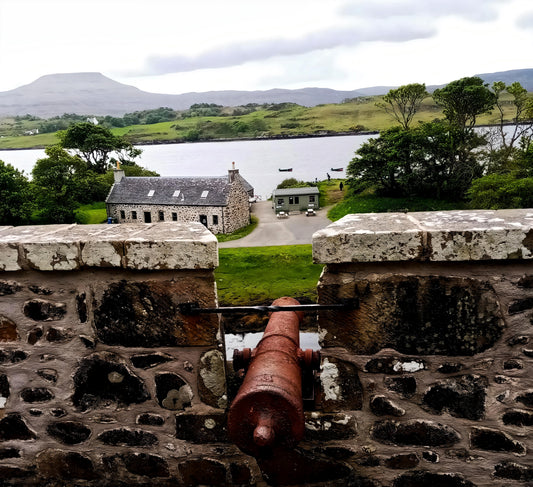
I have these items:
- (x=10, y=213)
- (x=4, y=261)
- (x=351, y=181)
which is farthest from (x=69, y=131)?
(x=4, y=261)

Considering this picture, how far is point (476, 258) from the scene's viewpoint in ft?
7.84

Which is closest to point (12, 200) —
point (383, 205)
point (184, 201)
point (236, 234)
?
point (184, 201)

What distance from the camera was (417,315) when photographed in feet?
8.27

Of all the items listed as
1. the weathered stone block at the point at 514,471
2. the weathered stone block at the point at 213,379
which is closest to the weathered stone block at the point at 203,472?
the weathered stone block at the point at 213,379

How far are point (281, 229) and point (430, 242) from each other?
3924cm

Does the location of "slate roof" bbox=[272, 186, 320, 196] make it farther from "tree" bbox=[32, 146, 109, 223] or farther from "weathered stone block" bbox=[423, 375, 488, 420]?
"weathered stone block" bbox=[423, 375, 488, 420]

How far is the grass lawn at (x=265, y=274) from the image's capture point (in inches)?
999

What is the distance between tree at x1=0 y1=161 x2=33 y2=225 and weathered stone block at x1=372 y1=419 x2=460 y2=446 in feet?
140

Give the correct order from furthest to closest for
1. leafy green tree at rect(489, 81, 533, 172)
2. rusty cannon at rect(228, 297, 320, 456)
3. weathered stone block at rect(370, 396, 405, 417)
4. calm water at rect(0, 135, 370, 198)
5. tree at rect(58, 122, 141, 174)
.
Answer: calm water at rect(0, 135, 370, 198), tree at rect(58, 122, 141, 174), leafy green tree at rect(489, 81, 533, 172), weathered stone block at rect(370, 396, 405, 417), rusty cannon at rect(228, 297, 320, 456)

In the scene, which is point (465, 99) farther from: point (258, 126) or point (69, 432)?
point (258, 126)

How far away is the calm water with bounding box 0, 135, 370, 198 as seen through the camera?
77938 millimetres

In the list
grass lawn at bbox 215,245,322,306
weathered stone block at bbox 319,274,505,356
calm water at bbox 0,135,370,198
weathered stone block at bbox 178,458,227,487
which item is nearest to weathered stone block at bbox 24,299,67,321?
weathered stone block at bbox 178,458,227,487

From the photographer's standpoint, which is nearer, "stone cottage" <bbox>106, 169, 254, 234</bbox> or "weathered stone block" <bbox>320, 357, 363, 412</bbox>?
"weathered stone block" <bbox>320, 357, 363, 412</bbox>

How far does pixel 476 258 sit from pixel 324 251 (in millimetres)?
719
